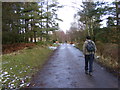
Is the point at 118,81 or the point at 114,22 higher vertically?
the point at 114,22

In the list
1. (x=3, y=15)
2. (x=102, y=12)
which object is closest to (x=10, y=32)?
(x=3, y=15)

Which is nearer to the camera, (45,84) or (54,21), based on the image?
(45,84)

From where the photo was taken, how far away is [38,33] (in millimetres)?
24656

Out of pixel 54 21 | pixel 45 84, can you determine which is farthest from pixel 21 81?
pixel 54 21

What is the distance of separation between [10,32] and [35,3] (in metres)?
7.13

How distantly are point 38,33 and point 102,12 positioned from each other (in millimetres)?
12388

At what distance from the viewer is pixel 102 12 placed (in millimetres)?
15633

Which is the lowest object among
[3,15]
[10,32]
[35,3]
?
[10,32]

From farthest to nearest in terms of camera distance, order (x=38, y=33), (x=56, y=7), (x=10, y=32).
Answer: (x=56, y=7) < (x=38, y=33) < (x=10, y=32)

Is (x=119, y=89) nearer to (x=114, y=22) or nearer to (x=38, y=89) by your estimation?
(x=38, y=89)

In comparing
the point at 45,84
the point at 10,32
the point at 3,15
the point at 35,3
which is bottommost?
the point at 45,84

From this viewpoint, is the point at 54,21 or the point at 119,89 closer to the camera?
the point at 119,89

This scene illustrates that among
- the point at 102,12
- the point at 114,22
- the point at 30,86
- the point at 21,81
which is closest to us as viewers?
the point at 30,86

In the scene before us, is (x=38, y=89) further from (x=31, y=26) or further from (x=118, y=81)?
(x=31, y=26)
